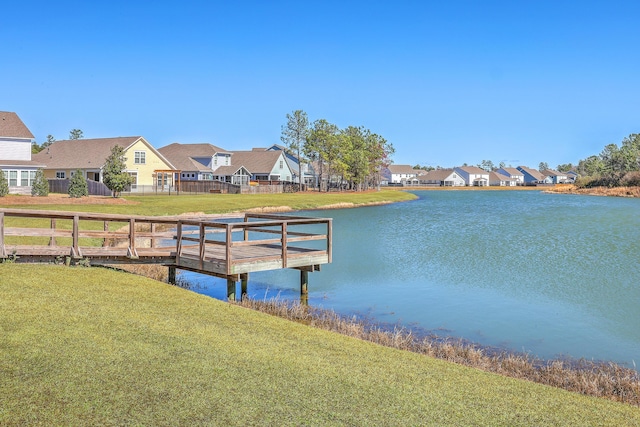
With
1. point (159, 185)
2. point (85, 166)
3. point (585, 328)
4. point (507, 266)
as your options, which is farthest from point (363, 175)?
point (585, 328)

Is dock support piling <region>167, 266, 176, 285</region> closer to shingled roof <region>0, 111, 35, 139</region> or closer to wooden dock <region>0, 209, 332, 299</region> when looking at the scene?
wooden dock <region>0, 209, 332, 299</region>

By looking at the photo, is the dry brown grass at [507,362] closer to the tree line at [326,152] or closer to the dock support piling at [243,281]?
the dock support piling at [243,281]

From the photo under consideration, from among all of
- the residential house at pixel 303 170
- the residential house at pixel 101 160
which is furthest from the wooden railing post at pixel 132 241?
the residential house at pixel 303 170

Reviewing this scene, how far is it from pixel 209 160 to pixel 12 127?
42695mm

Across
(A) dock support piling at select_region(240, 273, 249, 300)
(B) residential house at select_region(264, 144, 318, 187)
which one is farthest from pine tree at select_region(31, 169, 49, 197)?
(B) residential house at select_region(264, 144, 318, 187)

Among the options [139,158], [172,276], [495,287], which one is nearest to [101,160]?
[139,158]

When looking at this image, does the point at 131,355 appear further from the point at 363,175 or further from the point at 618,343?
the point at 363,175

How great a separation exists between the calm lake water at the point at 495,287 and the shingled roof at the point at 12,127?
3633 centimetres

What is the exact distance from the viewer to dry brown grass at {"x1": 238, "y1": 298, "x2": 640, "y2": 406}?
10.9m

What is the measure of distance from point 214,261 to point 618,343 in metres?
11.3

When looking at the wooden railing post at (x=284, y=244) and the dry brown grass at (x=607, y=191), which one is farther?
the dry brown grass at (x=607, y=191)

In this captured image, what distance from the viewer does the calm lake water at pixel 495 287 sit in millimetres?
16031

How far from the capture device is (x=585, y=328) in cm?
1672

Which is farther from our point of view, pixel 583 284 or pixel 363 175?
pixel 363 175
